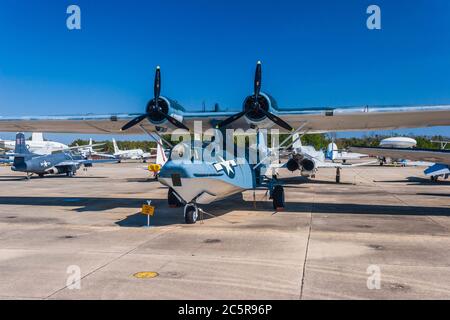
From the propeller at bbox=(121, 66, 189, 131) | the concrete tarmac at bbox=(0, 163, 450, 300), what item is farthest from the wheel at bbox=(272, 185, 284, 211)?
the propeller at bbox=(121, 66, 189, 131)

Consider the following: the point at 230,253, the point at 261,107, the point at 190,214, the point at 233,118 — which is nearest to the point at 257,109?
the point at 261,107

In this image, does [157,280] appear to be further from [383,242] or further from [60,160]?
[60,160]

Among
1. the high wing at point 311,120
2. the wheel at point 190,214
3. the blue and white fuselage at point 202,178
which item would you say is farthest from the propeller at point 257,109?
the wheel at point 190,214

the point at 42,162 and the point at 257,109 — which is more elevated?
the point at 257,109

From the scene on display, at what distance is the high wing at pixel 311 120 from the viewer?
12.9m

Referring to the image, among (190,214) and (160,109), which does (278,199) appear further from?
(160,109)

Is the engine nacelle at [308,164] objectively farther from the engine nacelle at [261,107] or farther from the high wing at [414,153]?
the engine nacelle at [261,107]

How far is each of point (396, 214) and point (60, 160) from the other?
28680 millimetres

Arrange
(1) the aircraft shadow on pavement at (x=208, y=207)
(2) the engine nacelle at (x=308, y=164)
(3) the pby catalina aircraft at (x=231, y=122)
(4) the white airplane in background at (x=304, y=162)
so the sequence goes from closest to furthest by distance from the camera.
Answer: (3) the pby catalina aircraft at (x=231, y=122)
(1) the aircraft shadow on pavement at (x=208, y=207)
(4) the white airplane in background at (x=304, y=162)
(2) the engine nacelle at (x=308, y=164)

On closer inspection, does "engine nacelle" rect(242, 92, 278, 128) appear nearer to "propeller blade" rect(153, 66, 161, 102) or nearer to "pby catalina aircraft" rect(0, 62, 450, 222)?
"pby catalina aircraft" rect(0, 62, 450, 222)

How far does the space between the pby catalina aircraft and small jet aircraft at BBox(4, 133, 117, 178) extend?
50.2 ft

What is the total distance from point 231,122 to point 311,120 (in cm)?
319

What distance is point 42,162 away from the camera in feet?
105
